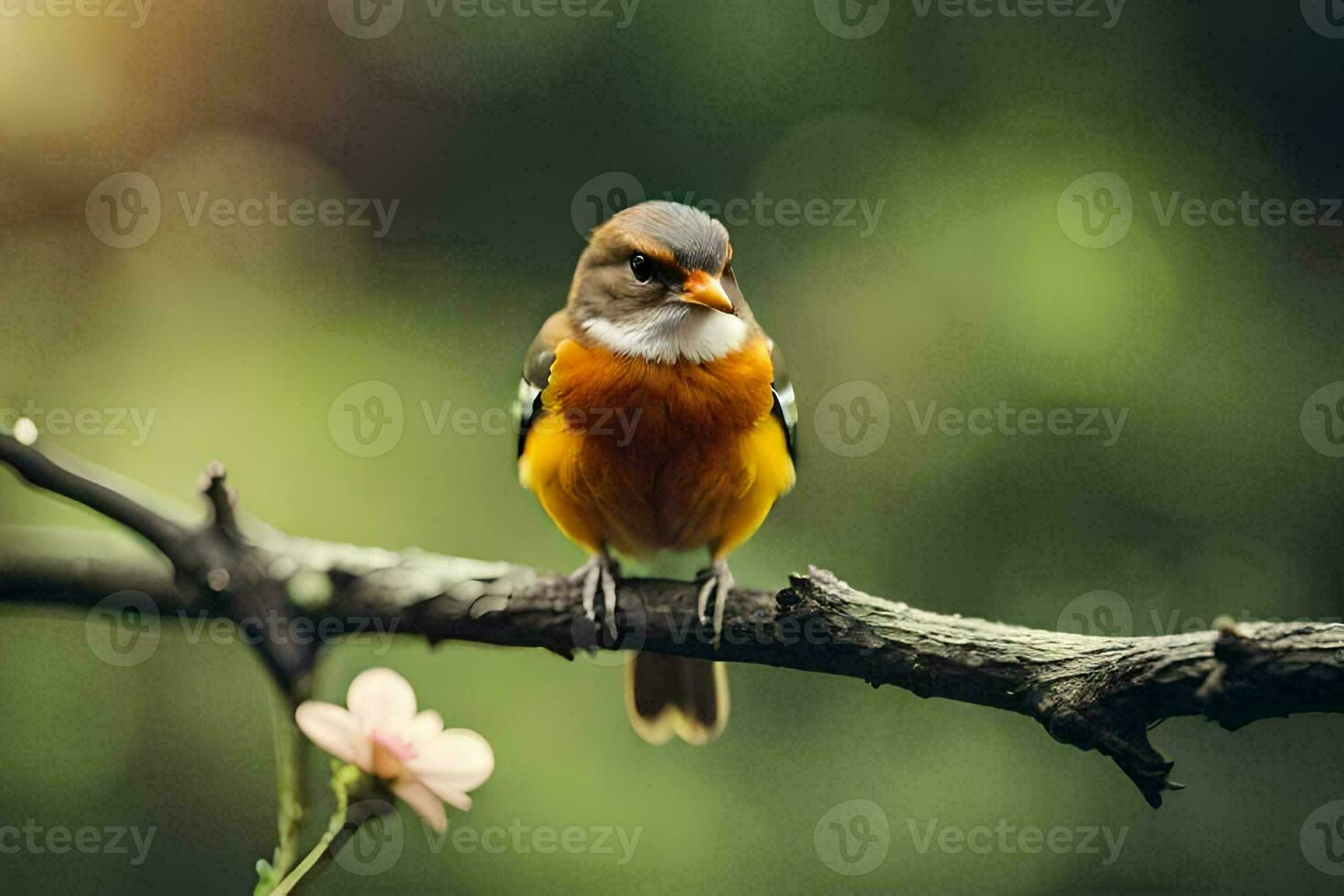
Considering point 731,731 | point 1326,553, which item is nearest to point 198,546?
point 731,731

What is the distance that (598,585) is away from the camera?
5.34 feet

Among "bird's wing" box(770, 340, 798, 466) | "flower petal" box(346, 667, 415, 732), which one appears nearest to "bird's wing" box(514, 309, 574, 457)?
"bird's wing" box(770, 340, 798, 466)

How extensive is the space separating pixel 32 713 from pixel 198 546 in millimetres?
571

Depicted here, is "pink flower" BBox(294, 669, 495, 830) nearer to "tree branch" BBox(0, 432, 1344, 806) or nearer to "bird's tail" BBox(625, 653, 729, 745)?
"tree branch" BBox(0, 432, 1344, 806)

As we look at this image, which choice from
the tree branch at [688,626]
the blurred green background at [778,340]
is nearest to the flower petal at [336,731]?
the tree branch at [688,626]

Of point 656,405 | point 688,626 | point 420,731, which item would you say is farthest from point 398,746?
point 656,405

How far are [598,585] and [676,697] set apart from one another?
1.01ft

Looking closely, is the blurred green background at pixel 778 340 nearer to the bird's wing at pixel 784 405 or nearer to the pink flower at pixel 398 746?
the bird's wing at pixel 784 405

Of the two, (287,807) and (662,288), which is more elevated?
(662,288)

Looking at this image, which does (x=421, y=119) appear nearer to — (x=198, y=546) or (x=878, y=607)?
(x=198, y=546)

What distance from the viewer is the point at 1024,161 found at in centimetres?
221

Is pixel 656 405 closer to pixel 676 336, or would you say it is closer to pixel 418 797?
pixel 676 336

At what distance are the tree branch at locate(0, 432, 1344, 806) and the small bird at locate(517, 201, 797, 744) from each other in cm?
8

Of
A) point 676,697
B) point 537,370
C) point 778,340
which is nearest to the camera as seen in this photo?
point 537,370
